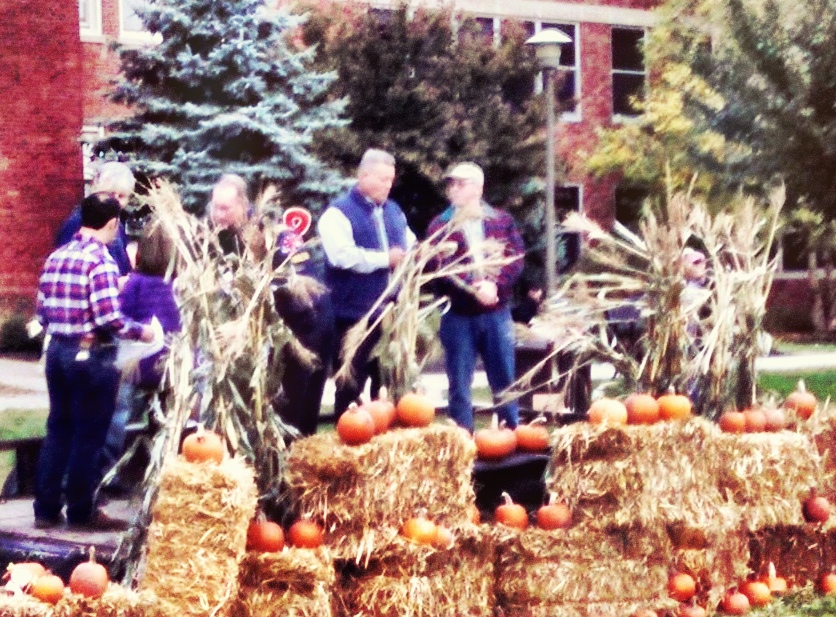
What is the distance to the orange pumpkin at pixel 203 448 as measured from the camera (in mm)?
4402

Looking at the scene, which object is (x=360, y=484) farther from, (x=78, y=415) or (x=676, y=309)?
(x=676, y=309)

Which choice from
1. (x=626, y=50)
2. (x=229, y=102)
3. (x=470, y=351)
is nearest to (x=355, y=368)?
(x=470, y=351)

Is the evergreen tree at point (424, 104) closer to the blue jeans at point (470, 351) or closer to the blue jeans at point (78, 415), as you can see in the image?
the blue jeans at point (470, 351)

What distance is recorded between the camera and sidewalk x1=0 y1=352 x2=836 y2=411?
12.2 m

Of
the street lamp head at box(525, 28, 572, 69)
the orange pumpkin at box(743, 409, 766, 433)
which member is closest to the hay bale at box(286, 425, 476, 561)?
the orange pumpkin at box(743, 409, 766, 433)

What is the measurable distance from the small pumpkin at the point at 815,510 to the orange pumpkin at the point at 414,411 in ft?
6.33

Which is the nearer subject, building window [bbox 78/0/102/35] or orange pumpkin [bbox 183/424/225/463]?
orange pumpkin [bbox 183/424/225/463]

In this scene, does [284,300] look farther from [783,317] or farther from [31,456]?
[783,317]

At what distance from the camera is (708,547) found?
5.34 meters

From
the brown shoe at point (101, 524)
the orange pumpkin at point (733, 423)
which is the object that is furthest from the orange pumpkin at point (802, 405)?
the brown shoe at point (101, 524)

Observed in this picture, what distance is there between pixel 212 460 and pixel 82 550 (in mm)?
945

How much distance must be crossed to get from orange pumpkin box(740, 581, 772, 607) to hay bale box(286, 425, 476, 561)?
5.45ft

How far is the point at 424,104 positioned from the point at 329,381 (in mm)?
5408

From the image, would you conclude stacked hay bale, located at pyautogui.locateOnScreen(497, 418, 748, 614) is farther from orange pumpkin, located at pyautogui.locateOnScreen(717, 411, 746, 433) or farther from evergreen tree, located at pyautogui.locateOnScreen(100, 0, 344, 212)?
evergreen tree, located at pyautogui.locateOnScreen(100, 0, 344, 212)
